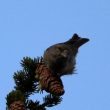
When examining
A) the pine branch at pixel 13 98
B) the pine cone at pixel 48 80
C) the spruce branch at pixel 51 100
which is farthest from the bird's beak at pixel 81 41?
the pine branch at pixel 13 98

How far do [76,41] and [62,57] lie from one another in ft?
0.68

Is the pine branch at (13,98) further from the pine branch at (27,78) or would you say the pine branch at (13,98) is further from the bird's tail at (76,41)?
the bird's tail at (76,41)

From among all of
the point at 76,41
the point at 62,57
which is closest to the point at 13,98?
the point at 62,57

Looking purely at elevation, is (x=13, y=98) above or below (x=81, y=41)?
below

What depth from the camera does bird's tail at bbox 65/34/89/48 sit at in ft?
8.23

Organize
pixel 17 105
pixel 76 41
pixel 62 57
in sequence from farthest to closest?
pixel 76 41, pixel 62 57, pixel 17 105

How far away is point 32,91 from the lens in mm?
2439

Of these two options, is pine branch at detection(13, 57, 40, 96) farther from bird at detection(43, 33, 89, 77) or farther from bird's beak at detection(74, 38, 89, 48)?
bird's beak at detection(74, 38, 89, 48)

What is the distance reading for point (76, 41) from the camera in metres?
2.54

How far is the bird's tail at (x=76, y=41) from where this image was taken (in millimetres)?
2510

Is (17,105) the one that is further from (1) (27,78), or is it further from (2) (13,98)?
(1) (27,78)

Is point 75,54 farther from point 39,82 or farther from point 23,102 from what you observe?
point 23,102

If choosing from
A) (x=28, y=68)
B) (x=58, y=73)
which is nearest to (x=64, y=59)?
(x=58, y=73)

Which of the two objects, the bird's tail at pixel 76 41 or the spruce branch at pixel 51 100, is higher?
the bird's tail at pixel 76 41
